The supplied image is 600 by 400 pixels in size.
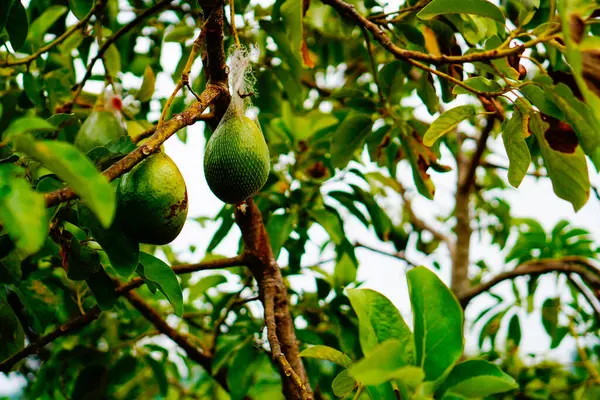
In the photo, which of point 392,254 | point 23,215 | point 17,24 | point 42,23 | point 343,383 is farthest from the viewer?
point 392,254

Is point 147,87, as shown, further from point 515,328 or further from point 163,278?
point 515,328

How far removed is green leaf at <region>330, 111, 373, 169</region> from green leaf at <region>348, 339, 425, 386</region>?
82 centimetres

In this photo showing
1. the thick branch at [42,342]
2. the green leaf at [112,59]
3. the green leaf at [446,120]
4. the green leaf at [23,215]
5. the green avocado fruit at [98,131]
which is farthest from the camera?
the green leaf at [112,59]

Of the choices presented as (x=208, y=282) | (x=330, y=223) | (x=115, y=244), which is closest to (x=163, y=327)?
(x=208, y=282)

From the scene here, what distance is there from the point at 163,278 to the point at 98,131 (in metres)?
0.56

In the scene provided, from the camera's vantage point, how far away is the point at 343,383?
2.53 ft

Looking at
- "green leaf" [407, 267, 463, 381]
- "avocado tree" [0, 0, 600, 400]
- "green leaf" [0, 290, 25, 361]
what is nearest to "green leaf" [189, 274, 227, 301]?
"avocado tree" [0, 0, 600, 400]

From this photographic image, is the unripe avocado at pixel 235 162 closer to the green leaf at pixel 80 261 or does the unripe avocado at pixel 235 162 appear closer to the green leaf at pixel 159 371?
the green leaf at pixel 80 261

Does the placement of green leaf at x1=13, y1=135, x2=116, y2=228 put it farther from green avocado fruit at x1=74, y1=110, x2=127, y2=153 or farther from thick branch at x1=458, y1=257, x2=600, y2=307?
thick branch at x1=458, y1=257, x2=600, y2=307

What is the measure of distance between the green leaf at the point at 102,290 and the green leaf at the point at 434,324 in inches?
20.1

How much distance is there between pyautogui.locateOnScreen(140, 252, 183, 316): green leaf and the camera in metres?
0.88

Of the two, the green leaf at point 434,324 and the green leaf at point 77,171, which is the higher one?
the green leaf at point 77,171

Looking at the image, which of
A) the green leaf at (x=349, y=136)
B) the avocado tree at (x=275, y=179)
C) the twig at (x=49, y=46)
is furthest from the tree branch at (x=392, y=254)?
the twig at (x=49, y=46)

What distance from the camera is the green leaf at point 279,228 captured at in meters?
1.46
